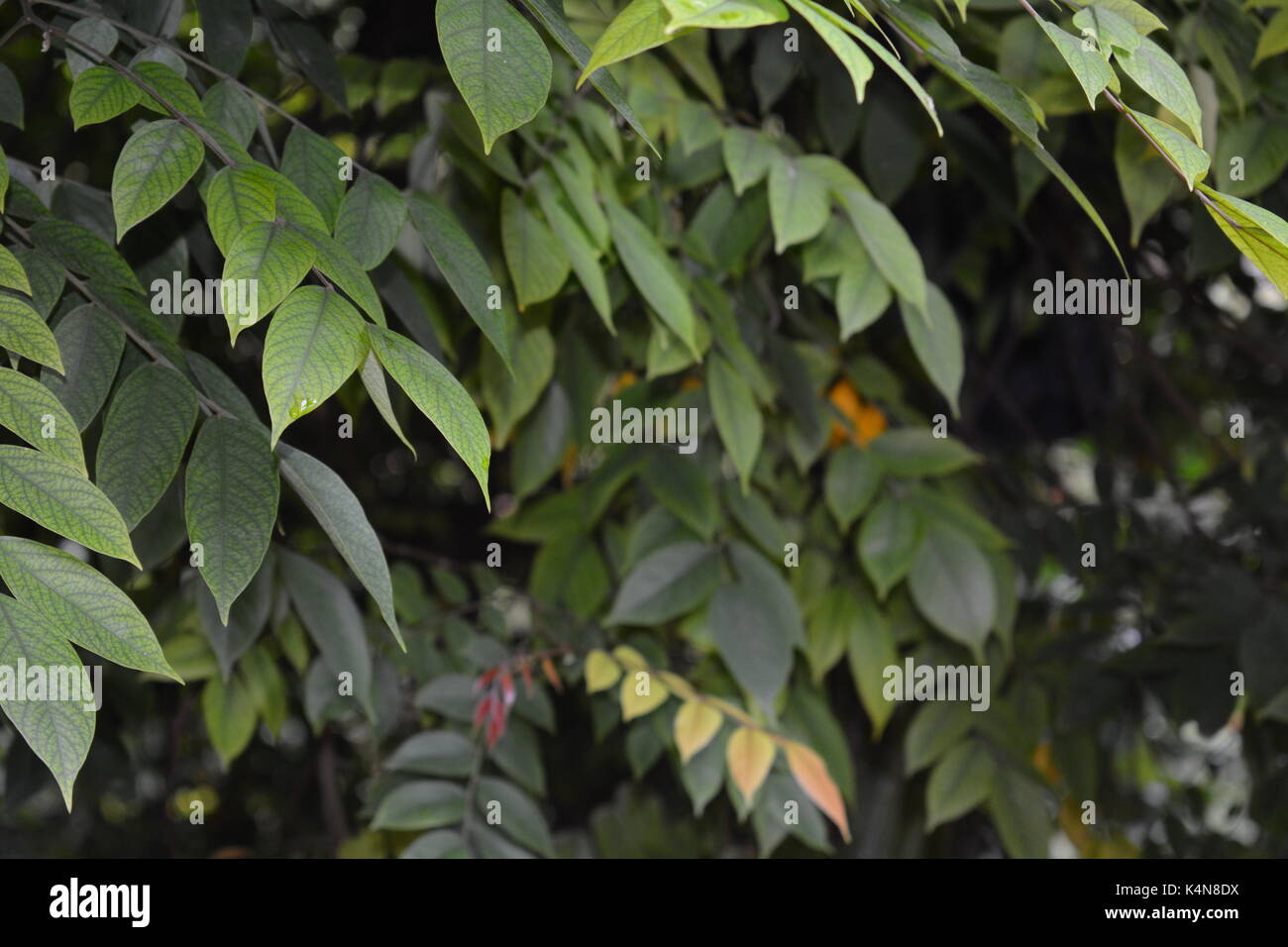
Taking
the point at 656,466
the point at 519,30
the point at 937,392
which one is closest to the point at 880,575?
the point at 656,466

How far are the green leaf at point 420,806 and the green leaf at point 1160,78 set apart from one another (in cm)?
75

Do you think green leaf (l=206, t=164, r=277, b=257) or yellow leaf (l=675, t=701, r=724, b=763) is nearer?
green leaf (l=206, t=164, r=277, b=257)

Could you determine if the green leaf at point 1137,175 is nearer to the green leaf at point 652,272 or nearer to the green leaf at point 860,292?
the green leaf at point 860,292

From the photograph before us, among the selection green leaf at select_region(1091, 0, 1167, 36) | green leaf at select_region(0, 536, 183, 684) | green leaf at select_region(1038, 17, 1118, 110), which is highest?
green leaf at select_region(1091, 0, 1167, 36)

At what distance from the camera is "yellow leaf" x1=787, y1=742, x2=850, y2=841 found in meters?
0.85

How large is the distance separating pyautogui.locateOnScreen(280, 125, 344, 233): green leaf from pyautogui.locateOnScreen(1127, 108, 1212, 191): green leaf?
0.44 m

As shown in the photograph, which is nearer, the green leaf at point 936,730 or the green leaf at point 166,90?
the green leaf at point 166,90

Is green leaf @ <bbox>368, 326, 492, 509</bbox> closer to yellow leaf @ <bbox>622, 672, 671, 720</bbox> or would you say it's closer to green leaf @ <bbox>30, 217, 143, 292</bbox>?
green leaf @ <bbox>30, 217, 143, 292</bbox>

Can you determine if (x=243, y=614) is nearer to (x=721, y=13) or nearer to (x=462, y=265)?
(x=462, y=265)

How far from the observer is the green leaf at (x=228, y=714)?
960mm

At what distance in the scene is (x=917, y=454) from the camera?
106cm

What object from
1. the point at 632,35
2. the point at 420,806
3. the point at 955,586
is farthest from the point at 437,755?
the point at 632,35

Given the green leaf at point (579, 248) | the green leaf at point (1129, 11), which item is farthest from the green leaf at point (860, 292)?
the green leaf at point (1129, 11)

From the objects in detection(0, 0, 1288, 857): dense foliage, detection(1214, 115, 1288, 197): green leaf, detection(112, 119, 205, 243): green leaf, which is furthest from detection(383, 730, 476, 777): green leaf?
detection(1214, 115, 1288, 197): green leaf
